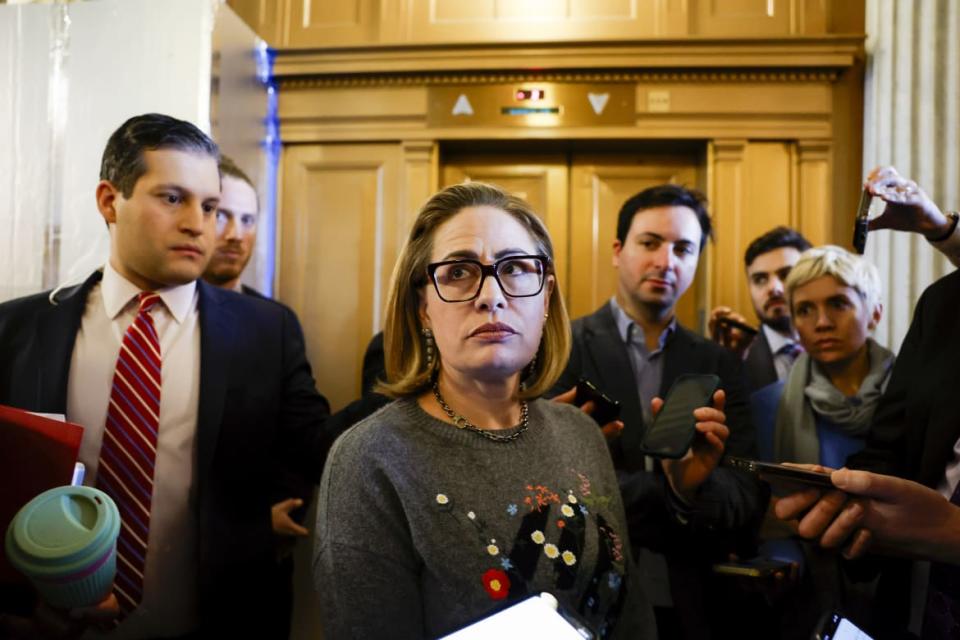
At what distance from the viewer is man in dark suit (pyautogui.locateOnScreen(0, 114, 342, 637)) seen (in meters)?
1.24

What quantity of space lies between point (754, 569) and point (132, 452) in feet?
4.06

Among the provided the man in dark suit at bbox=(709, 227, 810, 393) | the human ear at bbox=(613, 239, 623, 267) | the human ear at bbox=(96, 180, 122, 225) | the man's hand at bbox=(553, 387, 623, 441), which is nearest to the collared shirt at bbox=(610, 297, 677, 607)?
the human ear at bbox=(613, 239, 623, 267)

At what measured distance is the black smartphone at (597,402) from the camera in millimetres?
1453

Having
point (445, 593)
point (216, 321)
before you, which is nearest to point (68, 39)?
point (216, 321)

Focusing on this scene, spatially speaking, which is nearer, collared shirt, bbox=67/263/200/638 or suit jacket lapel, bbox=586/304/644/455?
collared shirt, bbox=67/263/200/638

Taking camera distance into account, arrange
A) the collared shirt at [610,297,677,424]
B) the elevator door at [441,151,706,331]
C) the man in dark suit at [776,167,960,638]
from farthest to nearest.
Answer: the elevator door at [441,151,706,331], the collared shirt at [610,297,677,424], the man in dark suit at [776,167,960,638]

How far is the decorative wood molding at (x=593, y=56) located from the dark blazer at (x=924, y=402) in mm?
1946

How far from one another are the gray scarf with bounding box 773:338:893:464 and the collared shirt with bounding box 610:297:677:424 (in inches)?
15.0

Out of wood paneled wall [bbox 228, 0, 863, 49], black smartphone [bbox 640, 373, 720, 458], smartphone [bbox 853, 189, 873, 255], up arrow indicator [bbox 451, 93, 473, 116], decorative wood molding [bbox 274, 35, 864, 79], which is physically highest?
wood paneled wall [bbox 228, 0, 863, 49]

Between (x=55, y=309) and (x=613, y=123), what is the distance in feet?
8.00

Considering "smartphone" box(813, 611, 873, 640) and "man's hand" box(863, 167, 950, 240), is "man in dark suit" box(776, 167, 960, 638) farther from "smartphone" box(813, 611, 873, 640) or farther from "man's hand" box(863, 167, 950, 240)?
"smartphone" box(813, 611, 873, 640)

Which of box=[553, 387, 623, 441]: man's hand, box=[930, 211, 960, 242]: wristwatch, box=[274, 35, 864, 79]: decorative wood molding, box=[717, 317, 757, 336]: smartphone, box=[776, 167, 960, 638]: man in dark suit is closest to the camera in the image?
box=[776, 167, 960, 638]: man in dark suit

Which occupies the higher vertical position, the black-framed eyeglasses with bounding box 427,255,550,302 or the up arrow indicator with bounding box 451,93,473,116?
the up arrow indicator with bounding box 451,93,473,116

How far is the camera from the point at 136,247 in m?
1.26
